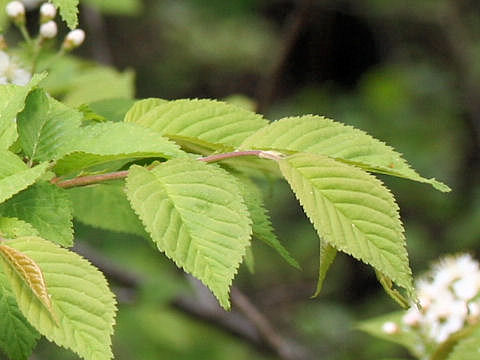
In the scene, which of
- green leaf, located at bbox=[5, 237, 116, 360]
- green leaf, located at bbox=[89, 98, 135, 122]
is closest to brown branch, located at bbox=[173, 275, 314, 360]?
green leaf, located at bbox=[89, 98, 135, 122]

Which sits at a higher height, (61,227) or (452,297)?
(61,227)

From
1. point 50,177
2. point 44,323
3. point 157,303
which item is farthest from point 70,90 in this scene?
point 157,303

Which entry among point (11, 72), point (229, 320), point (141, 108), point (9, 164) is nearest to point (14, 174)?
point (9, 164)

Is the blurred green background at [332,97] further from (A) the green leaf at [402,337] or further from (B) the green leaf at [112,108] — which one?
(B) the green leaf at [112,108]

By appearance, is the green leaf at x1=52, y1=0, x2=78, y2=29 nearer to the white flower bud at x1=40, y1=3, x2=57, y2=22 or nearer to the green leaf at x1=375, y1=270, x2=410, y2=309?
the green leaf at x1=375, y1=270, x2=410, y2=309

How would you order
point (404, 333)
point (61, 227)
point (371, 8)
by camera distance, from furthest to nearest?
point (371, 8) → point (404, 333) → point (61, 227)

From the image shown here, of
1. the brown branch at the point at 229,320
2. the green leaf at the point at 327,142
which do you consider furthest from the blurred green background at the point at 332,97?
the green leaf at the point at 327,142

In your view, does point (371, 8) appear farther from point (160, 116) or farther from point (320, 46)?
point (160, 116)
